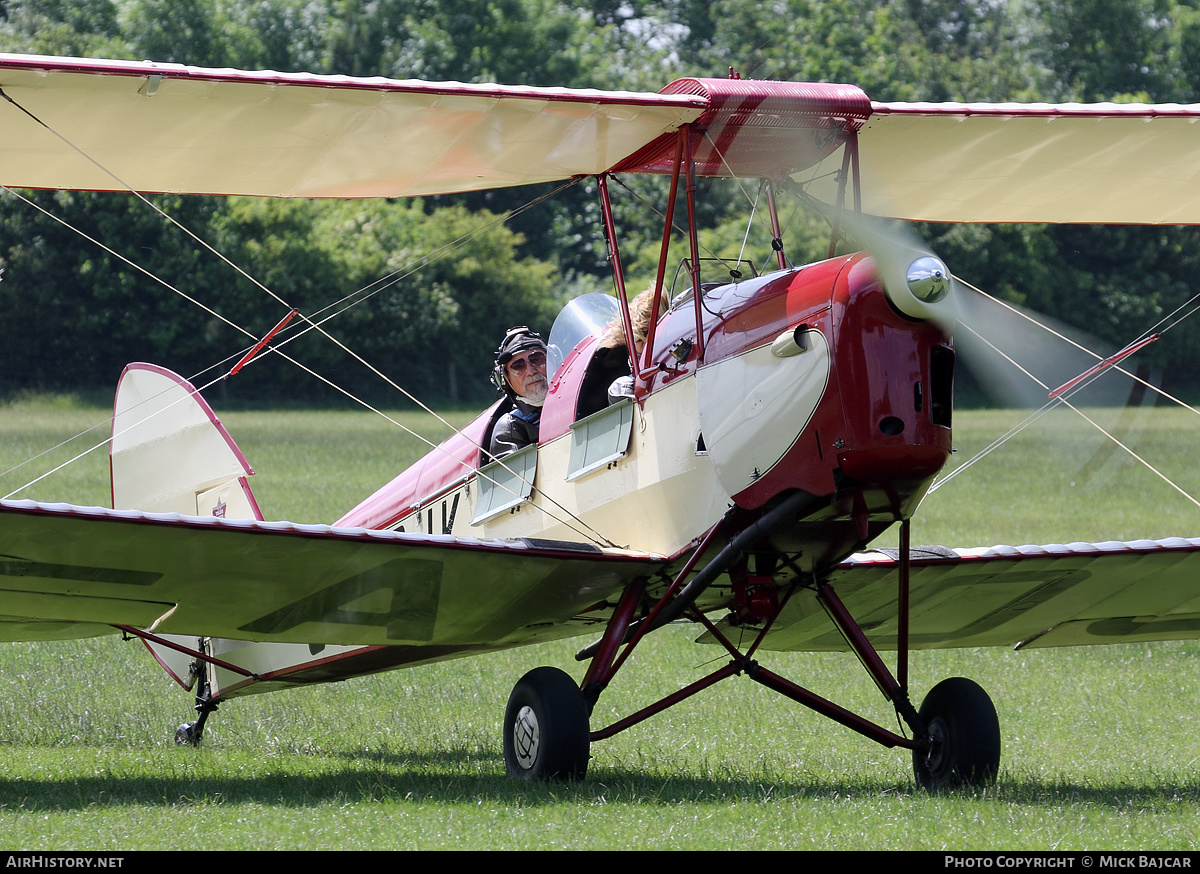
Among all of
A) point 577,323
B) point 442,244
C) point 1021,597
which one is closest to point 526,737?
point 577,323

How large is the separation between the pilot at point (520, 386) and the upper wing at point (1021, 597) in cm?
181

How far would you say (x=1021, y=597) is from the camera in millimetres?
8039

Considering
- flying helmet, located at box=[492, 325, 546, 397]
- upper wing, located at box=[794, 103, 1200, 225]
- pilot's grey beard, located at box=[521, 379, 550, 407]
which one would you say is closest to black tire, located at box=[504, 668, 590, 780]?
pilot's grey beard, located at box=[521, 379, 550, 407]

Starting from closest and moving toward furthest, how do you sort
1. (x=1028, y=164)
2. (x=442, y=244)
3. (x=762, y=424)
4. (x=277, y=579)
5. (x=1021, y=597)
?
1. (x=762, y=424)
2. (x=277, y=579)
3. (x=1021, y=597)
4. (x=1028, y=164)
5. (x=442, y=244)

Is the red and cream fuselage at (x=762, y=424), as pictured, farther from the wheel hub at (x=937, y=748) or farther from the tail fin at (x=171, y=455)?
the tail fin at (x=171, y=455)

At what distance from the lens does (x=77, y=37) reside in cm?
5556

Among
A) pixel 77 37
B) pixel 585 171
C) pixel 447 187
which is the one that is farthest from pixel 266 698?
pixel 77 37

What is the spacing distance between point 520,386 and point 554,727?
8.78ft

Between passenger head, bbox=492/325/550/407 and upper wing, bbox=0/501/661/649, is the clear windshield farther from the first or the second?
upper wing, bbox=0/501/661/649

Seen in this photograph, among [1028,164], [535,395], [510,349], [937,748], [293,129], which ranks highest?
[1028,164]

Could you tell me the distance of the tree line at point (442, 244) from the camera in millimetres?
42562

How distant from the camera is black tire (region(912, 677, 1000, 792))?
6.86 metres

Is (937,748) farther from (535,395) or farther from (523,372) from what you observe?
(523,372)

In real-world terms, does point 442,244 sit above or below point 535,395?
above
